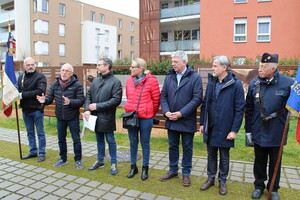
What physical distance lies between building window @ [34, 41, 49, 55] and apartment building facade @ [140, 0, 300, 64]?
20.7m

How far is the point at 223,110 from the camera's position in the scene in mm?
3883

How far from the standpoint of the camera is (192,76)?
14.0ft

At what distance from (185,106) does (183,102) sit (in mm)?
91

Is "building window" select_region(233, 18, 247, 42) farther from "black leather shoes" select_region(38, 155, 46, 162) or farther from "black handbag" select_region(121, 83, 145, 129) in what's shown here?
"black leather shoes" select_region(38, 155, 46, 162)

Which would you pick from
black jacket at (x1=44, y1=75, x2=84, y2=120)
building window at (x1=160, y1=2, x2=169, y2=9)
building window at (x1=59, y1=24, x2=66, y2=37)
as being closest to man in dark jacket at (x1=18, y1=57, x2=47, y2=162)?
black jacket at (x1=44, y1=75, x2=84, y2=120)

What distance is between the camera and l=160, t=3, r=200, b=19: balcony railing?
2493cm

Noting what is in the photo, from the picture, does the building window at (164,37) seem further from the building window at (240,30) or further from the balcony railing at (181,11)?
the building window at (240,30)

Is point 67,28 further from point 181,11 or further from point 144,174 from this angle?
point 144,174

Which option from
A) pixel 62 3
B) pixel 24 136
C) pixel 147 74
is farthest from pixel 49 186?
pixel 62 3

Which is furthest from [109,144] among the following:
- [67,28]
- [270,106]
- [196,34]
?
[67,28]

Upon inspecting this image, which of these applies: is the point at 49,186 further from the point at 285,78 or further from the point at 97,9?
the point at 97,9

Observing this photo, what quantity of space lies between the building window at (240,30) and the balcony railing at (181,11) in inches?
156

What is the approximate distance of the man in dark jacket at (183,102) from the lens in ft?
13.8

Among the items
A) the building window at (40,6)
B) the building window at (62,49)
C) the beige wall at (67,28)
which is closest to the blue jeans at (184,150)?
the beige wall at (67,28)
